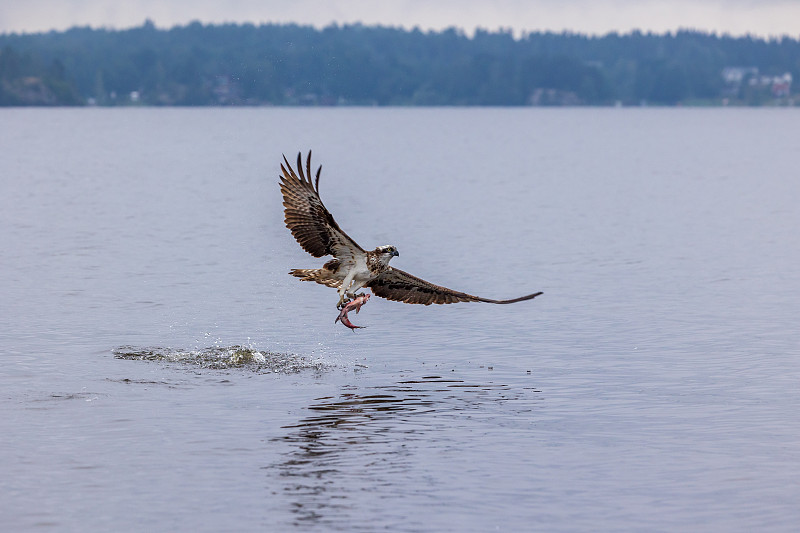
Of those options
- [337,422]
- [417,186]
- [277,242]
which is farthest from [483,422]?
[417,186]

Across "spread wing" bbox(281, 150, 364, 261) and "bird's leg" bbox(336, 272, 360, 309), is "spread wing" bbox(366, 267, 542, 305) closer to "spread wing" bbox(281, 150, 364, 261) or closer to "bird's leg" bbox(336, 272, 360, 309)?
"bird's leg" bbox(336, 272, 360, 309)

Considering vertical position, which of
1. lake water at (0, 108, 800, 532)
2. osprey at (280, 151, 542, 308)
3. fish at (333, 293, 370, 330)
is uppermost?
osprey at (280, 151, 542, 308)

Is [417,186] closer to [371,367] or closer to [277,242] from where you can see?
[277,242]

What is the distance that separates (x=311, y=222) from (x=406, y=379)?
406 cm

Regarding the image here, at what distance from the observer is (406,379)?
77.8 ft

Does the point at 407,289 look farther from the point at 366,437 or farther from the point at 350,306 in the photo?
the point at 366,437

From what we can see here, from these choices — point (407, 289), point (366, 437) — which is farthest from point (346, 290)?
point (366, 437)

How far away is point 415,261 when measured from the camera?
41.1m

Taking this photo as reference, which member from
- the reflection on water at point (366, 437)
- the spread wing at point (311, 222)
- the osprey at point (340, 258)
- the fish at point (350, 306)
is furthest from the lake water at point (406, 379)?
the spread wing at point (311, 222)

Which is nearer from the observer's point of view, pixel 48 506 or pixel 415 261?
pixel 48 506

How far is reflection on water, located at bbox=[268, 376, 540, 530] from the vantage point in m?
16.9

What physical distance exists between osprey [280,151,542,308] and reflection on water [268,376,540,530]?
1.65 m

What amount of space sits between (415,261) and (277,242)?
8.91m

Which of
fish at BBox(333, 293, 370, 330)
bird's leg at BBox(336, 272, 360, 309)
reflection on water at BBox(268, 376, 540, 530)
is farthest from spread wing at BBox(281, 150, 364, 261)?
reflection on water at BBox(268, 376, 540, 530)
